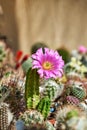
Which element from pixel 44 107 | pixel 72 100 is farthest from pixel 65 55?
pixel 44 107

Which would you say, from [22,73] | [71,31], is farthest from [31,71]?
Result: [71,31]

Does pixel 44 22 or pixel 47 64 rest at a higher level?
pixel 44 22

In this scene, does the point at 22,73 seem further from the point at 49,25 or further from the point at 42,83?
the point at 49,25

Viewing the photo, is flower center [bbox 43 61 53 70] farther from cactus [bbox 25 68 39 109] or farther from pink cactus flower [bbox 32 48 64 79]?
cactus [bbox 25 68 39 109]

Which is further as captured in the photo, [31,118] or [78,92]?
[78,92]

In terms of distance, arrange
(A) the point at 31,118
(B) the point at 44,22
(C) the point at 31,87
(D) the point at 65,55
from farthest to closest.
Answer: (B) the point at 44,22 < (D) the point at 65,55 < (C) the point at 31,87 < (A) the point at 31,118

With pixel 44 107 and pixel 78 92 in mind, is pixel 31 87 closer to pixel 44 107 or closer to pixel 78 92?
pixel 44 107
